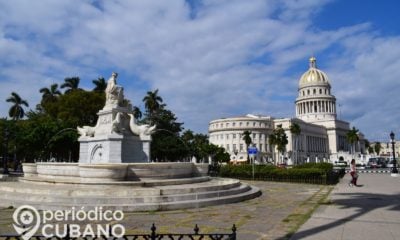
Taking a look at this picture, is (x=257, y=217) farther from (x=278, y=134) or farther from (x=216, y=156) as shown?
(x=278, y=134)

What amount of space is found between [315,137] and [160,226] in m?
141

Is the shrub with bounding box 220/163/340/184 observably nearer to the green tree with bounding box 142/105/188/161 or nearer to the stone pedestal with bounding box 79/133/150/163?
the stone pedestal with bounding box 79/133/150/163

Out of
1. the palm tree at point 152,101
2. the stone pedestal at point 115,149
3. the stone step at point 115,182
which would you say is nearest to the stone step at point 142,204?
the stone step at point 115,182

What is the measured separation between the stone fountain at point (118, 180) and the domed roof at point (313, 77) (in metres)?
130

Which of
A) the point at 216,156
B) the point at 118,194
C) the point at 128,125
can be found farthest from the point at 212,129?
the point at 118,194

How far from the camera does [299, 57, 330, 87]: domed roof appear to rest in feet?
467

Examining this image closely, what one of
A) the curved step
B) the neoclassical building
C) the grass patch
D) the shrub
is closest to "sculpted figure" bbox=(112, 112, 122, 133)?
the curved step

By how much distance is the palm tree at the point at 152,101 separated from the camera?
233 ft

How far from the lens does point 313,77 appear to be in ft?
472

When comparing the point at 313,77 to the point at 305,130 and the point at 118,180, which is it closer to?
the point at 305,130

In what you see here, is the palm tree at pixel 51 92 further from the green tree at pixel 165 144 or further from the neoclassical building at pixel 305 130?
the neoclassical building at pixel 305 130

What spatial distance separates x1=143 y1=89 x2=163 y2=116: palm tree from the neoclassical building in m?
52.5

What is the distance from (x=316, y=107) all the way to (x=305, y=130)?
14.5 m

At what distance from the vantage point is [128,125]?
21406 millimetres
